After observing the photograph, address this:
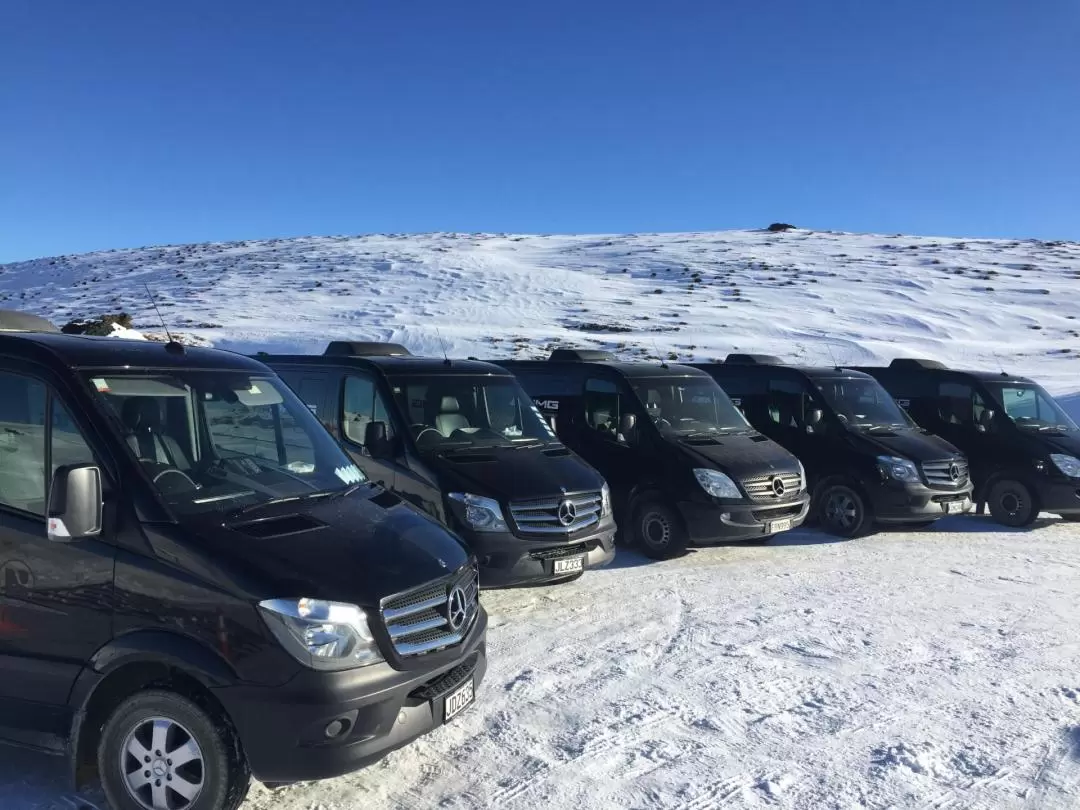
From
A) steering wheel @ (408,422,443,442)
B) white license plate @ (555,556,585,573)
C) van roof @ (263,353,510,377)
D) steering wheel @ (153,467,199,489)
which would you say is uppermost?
van roof @ (263,353,510,377)

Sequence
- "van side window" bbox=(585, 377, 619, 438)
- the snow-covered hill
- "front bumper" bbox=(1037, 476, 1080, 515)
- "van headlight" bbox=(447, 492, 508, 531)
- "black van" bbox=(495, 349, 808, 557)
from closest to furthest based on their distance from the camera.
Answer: "van headlight" bbox=(447, 492, 508, 531) < "black van" bbox=(495, 349, 808, 557) < "van side window" bbox=(585, 377, 619, 438) < "front bumper" bbox=(1037, 476, 1080, 515) < the snow-covered hill

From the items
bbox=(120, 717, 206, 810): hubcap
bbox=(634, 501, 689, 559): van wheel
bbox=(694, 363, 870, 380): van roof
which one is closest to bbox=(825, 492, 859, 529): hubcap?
bbox=(694, 363, 870, 380): van roof

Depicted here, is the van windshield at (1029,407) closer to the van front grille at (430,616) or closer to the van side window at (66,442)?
the van front grille at (430,616)

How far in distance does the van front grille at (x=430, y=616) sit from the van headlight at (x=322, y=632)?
0.41 ft

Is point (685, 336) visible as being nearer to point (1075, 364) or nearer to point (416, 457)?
point (1075, 364)

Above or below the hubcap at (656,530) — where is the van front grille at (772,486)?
above

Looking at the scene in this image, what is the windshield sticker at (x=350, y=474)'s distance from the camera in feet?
15.6

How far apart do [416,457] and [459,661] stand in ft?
11.6

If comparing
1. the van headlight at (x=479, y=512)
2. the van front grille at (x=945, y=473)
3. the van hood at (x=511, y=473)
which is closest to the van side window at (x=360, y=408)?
the van hood at (x=511, y=473)

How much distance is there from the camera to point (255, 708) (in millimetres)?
3389

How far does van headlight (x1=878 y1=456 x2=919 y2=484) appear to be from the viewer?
10.3 meters

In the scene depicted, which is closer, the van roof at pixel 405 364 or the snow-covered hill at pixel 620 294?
the van roof at pixel 405 364

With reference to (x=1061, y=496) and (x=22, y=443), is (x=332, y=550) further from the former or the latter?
(x=1061, y=496)

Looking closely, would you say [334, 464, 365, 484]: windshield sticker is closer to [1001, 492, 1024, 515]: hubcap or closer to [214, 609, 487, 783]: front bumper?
[214, 609, 487, 783]: front bumper
